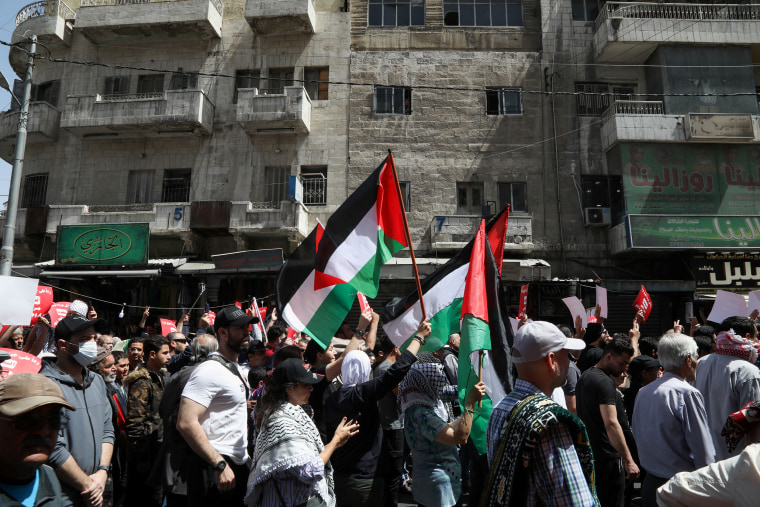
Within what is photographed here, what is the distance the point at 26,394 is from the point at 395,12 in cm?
2023

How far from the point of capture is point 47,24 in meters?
19.7

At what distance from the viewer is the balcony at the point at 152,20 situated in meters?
19.0

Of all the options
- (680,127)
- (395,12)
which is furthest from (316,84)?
(680,127)

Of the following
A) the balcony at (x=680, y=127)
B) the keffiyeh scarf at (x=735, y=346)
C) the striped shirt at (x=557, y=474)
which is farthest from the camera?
the balcony at (x=680, y=127)

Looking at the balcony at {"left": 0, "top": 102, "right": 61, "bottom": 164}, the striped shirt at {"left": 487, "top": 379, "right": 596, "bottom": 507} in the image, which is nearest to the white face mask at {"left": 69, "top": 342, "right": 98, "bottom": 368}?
the striped shirt at {"left": 487, "top": 379, "right": 596, "bottom": 507}

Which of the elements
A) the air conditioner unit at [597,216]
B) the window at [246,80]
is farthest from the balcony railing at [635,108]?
the window at [246,80]

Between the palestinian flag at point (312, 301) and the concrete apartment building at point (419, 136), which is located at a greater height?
the concrete apartment building at point (419, 136)

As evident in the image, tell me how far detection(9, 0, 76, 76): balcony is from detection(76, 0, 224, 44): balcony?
0.90 meters

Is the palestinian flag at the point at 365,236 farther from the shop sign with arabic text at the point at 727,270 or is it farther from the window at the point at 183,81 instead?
the window at the point at 183,81

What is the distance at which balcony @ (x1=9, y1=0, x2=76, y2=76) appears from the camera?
1970cm

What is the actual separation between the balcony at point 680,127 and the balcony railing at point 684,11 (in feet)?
10.5

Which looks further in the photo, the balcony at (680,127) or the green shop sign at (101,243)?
the green shop sign at (101,243)

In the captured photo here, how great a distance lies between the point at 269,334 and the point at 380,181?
157 inches

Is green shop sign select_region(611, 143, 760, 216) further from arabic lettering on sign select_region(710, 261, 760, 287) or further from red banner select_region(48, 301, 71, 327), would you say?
red banner select_region(48, 301, 71, 327)
